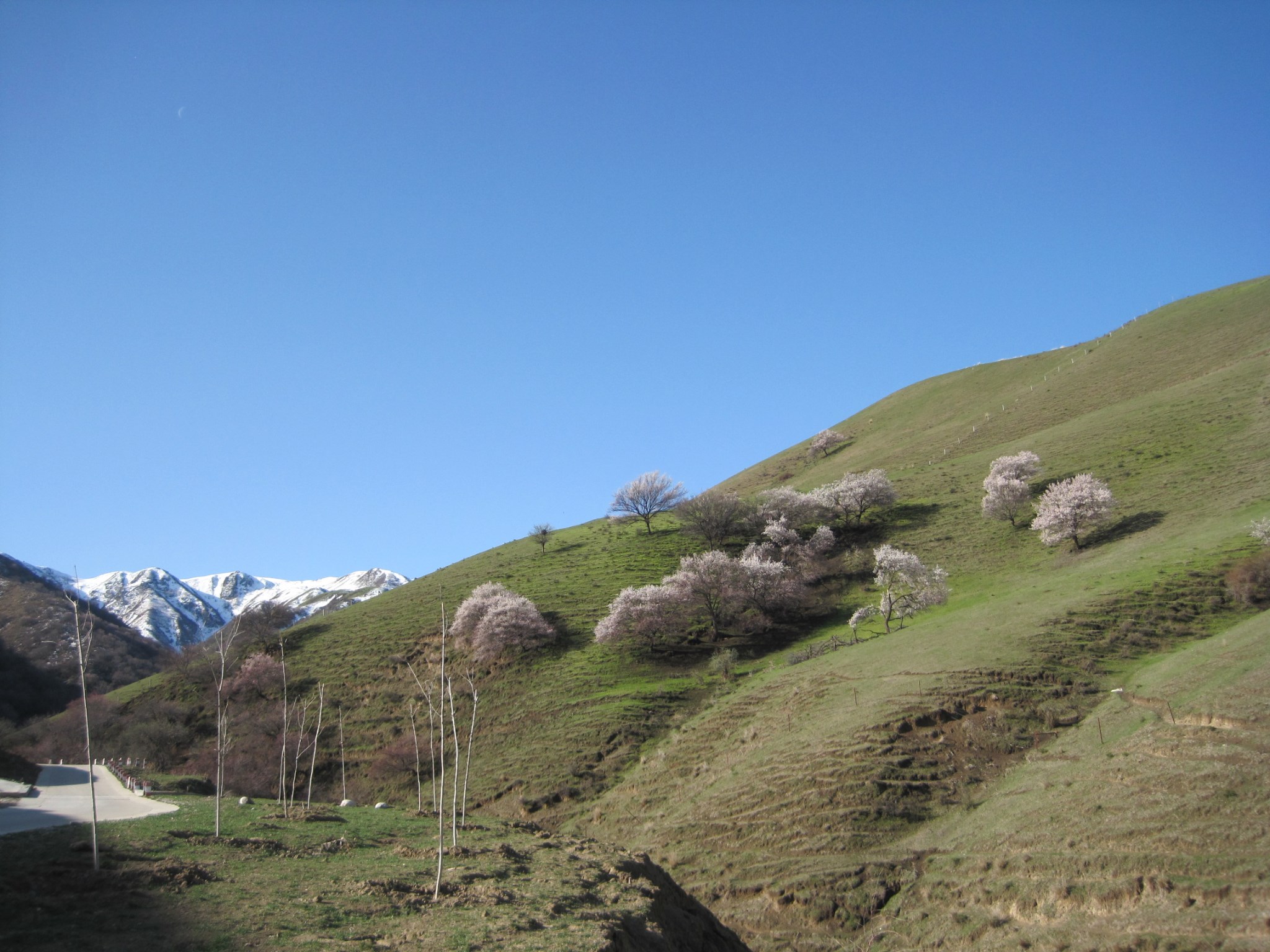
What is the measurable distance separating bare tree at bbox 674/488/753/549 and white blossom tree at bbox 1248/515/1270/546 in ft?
139

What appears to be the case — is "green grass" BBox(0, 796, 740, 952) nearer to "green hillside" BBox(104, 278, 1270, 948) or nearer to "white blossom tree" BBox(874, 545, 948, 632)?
"green hillside" BBox(104, 278, 1270, 948)

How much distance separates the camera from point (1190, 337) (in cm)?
10469

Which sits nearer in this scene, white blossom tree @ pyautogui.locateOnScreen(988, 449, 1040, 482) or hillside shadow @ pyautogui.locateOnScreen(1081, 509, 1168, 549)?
hillside shadow @ pyautogui.locateOnScreen(1081, 509, 1168, 549)

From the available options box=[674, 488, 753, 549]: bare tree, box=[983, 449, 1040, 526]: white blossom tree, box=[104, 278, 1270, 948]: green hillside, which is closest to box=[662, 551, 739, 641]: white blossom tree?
box=[104, 278, 1270, 948]: green hillside

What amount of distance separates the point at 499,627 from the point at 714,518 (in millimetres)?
26904

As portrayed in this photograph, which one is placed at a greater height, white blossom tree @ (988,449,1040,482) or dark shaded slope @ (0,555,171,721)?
white blossom tree @ (988,449,1040,482)

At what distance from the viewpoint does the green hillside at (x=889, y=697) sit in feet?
78.7

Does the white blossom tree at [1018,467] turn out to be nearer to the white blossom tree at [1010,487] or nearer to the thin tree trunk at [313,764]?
the white blossom tree at [1010,487]

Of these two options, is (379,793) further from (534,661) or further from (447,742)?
(534,661)

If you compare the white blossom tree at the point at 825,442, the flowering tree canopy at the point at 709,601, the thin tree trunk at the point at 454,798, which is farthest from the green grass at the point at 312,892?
the white blossom tree at the point at 825,442

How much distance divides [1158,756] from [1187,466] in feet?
163

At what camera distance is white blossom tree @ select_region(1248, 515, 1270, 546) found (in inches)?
1652

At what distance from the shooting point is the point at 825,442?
122 metres

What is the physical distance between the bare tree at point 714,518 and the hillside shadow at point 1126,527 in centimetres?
3163
